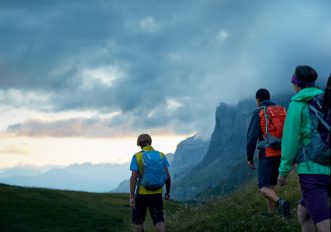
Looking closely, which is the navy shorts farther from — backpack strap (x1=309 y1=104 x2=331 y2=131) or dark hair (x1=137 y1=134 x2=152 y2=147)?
dark hair (x1=137 y1=134 x2=152 y2=147)

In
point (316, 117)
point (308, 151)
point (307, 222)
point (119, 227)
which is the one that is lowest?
point (119, 227)

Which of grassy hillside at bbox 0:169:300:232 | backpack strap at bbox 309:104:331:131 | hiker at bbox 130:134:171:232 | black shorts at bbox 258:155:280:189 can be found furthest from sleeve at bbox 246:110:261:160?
backpack strap at bbox 309:104:331:131

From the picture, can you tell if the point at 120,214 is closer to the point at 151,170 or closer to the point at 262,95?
the point at 151,170

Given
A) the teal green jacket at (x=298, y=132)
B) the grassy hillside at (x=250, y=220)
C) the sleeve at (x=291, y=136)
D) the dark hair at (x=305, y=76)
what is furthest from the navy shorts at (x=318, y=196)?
the grassy hillside at (x=250, y=220)

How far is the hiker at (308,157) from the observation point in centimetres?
712

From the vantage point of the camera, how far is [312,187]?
23.6 feet

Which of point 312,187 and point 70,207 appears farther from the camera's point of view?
point 70,207

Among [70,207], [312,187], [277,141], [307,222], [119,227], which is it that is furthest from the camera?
[70,207]

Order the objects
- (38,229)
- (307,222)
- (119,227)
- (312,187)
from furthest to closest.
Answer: (119,227) < (38,229) < (307,222) < (312,187)

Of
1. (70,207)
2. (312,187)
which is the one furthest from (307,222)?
(70,207)

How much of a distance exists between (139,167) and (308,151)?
5967mm

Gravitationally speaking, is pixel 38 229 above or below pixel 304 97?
below

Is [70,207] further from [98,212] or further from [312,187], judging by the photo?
[312,187]

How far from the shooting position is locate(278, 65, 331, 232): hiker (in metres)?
7.12
